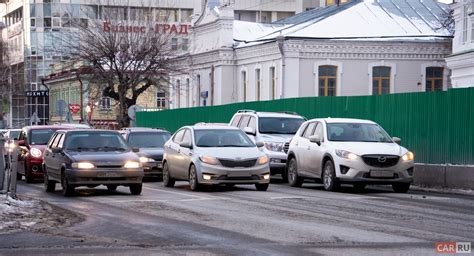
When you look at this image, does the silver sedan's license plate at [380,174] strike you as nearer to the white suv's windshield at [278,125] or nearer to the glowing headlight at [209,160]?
the glowing headlight at [209,160]

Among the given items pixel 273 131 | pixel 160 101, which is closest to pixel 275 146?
pixel 273 131

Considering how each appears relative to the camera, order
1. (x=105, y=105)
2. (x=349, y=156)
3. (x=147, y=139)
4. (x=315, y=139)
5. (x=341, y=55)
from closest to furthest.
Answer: (x=349, y=156) → (x=315, y=139) → (x=147, y=139) → (x=341, y=55) → (x=105, y=105)

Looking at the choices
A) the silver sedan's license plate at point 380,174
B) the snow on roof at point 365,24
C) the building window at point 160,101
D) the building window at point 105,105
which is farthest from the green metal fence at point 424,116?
the building window at point 160,101

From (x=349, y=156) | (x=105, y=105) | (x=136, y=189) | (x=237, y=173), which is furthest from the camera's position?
(x=105, y=105)

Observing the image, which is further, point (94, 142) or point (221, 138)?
point (221, 138)

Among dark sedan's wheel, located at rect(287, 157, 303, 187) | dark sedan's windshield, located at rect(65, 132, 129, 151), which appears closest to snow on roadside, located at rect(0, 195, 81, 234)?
dark sedan's windshield, located at rect(65, 132, 129, 151)

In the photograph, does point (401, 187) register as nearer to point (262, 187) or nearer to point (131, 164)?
point (262, 187)

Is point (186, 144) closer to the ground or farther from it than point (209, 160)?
farther from it

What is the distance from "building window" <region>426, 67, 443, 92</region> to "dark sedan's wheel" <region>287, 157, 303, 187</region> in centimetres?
2536

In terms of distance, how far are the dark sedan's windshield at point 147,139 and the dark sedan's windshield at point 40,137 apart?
2.57 meters

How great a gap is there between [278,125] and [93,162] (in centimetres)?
950

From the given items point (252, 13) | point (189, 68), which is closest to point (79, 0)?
point (252, 13)

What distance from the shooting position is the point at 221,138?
23766 millimetres

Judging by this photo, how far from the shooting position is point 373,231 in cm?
1359
